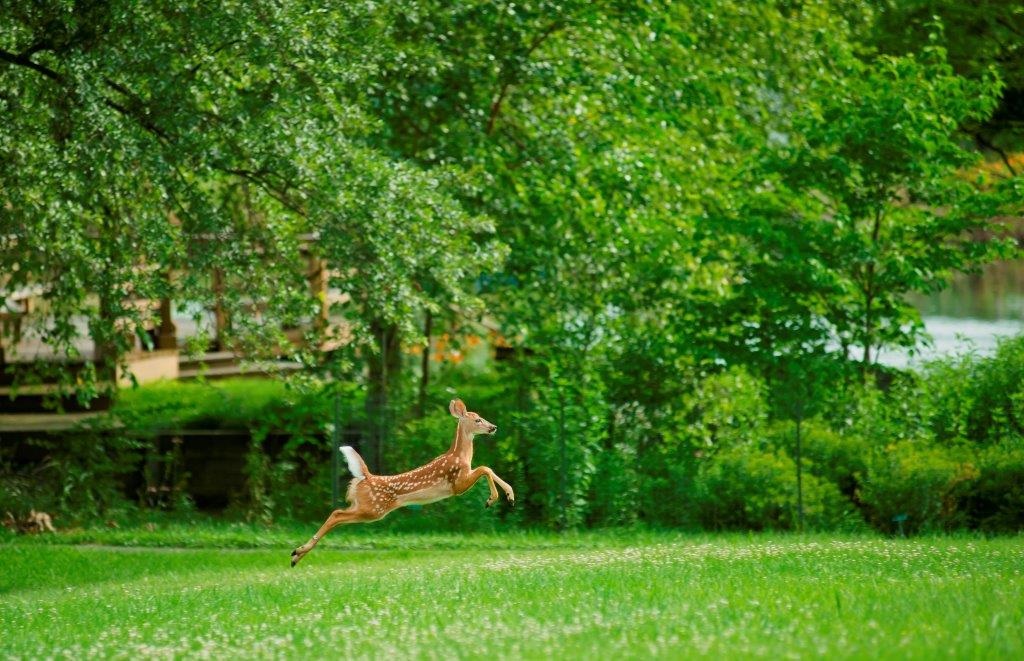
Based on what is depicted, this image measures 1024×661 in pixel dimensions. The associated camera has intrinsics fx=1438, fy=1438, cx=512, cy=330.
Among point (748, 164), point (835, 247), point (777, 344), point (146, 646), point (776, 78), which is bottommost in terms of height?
point (146, 646)

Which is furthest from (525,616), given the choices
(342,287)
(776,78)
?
(776,78)

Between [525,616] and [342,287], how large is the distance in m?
7.43

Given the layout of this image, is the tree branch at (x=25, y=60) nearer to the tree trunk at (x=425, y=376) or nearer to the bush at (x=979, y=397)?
the tree trunk at (x=425, y=376)

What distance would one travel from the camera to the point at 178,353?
94.6 feet

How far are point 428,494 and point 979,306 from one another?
2151 inches

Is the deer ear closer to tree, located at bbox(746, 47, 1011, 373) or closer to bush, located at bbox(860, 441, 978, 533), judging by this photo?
bush, located at bbox(860, 441, 978, 533)

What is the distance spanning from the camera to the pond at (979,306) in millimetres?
46094

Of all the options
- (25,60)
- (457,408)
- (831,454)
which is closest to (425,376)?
(831,454)

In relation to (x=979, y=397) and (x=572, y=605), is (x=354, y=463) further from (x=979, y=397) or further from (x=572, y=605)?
(x=979, y=397)

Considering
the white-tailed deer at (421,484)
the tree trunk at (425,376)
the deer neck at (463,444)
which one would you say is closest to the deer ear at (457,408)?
the white-tailed deer at (421,484)

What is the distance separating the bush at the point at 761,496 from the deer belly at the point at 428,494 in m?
8.31

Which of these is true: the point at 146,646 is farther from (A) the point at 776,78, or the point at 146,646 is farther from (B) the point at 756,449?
(A) the point at 776,78

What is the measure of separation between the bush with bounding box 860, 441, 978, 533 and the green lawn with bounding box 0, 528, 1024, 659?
1.71 meters

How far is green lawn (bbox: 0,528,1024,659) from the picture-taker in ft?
25.6
